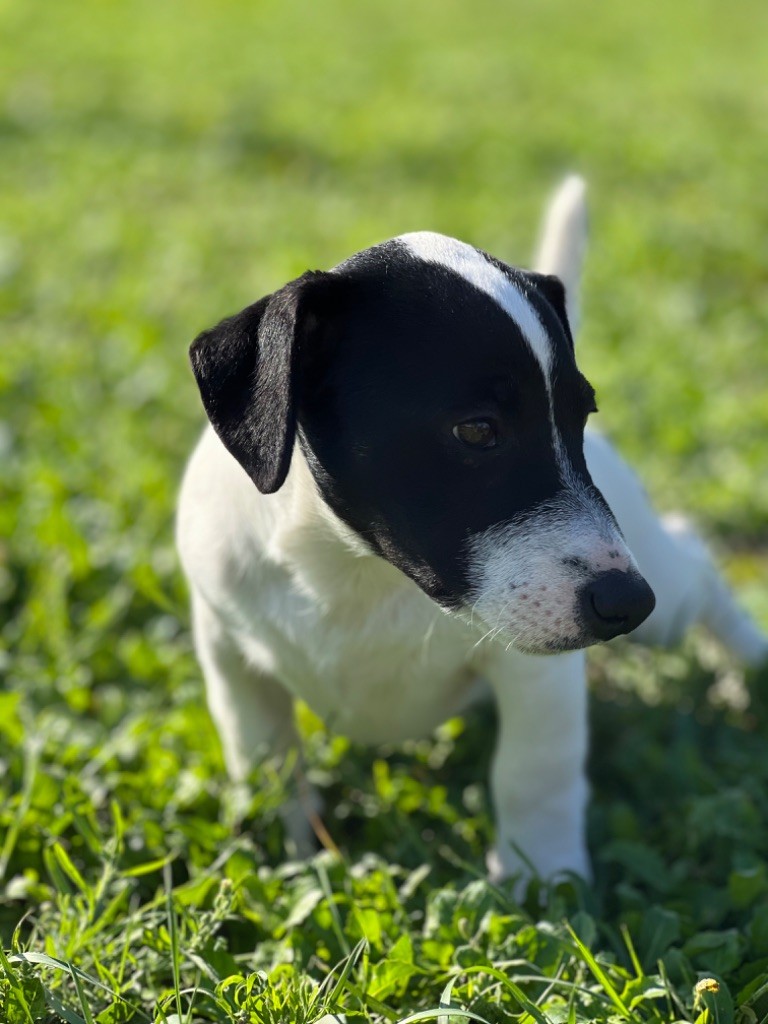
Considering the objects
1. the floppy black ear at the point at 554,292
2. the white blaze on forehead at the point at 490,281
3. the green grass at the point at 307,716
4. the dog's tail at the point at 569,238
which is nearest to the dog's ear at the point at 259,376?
the white blaze on forehead at the point at 490,281

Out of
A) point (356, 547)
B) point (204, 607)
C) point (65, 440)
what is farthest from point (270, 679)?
point (65, 440)

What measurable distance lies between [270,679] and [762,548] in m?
2.25

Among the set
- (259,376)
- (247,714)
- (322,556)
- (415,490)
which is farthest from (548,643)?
(247,714)

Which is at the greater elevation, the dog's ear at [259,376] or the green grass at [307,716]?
the dog's ear at [259,376]

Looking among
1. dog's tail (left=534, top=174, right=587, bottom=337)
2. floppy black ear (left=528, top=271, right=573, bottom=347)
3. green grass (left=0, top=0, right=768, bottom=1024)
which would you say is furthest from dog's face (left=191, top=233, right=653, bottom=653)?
dog's tail (left=534, top=174, right=587, bottom=337)

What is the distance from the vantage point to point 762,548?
441 cm

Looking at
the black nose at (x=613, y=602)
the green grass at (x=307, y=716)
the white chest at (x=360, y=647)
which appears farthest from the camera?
the white chest at (x=360, y=647)

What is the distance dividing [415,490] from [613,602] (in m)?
0.42

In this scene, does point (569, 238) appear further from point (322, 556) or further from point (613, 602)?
point (613, 602)

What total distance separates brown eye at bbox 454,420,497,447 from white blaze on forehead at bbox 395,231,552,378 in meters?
0.15

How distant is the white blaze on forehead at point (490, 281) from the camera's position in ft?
7.14

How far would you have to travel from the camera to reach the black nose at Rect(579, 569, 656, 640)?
2.08 meters

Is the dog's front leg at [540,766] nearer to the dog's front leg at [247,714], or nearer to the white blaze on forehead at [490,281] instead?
the dog's front leg at [247,714]

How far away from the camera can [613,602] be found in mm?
2082
